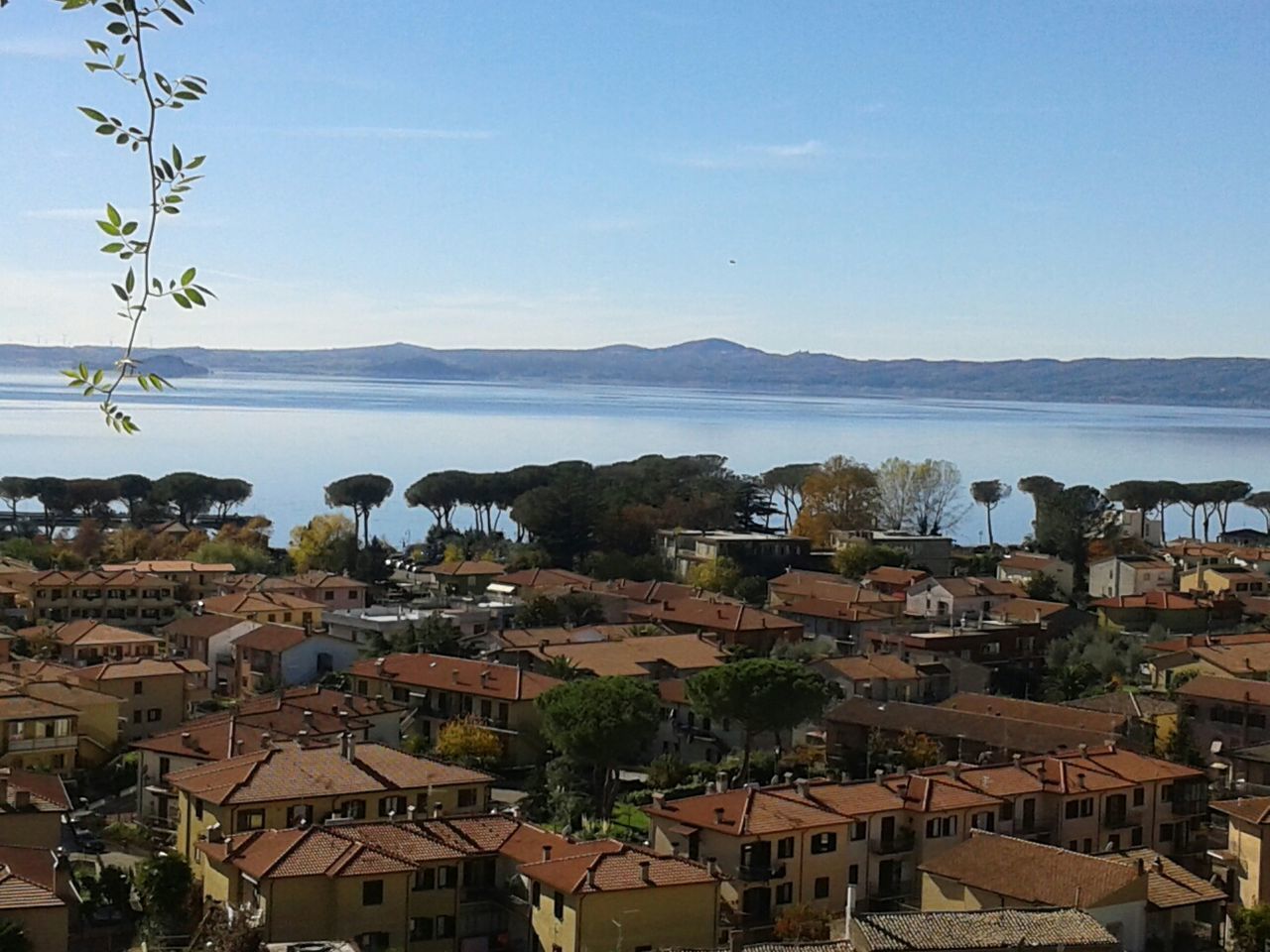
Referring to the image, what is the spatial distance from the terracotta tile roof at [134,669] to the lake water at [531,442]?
35.7 metres

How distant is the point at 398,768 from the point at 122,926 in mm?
3689

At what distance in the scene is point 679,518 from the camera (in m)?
41.3

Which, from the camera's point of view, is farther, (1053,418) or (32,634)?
(1053,418)

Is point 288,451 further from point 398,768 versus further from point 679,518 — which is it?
point 398,768

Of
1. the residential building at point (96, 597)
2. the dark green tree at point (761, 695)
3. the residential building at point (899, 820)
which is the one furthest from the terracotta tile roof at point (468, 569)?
the residential building at point (899, 820)

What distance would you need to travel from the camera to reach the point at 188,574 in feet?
112

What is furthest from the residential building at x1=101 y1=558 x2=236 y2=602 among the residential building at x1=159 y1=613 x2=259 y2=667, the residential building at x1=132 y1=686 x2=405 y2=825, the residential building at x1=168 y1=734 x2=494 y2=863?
the residential building at x1=168 y1=734 x2=494 y2=863

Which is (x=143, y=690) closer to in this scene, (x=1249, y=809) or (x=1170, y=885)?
(x=1170, y=885)

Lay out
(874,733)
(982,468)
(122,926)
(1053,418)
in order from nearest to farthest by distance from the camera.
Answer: (122,926) < (874,733) < (982,468) < (1053,418)

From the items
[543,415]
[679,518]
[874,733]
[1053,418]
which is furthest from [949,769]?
[1053,418]

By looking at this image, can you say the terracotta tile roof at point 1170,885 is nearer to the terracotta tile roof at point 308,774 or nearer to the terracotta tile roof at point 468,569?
the terracotta tile roof at point 308,774

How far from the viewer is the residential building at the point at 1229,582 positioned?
3381 centimetres

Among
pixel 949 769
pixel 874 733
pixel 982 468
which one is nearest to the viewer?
pixel 949 769

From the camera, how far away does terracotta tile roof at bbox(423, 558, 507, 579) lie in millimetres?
35375
